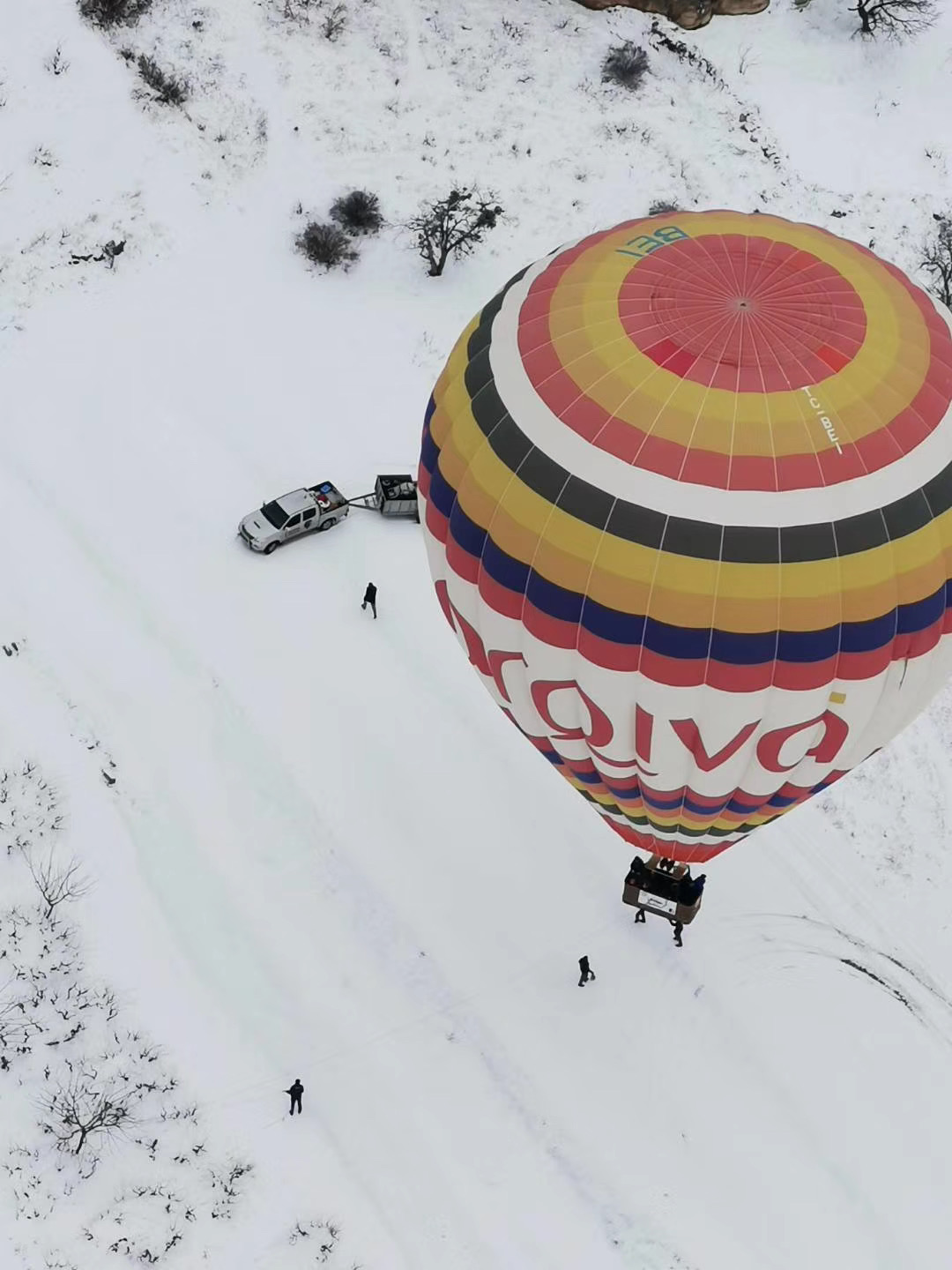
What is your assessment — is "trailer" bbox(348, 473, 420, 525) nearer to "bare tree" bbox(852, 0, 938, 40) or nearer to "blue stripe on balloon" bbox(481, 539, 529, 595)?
"blue stripe on balloon" bbox(481, 539, 529, 595)

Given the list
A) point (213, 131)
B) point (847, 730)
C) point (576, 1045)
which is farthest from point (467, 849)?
point (213, 131)

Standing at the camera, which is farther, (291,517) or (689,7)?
(689,7)

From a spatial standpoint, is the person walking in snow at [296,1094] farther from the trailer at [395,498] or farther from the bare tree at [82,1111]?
the trailer at [395,498]

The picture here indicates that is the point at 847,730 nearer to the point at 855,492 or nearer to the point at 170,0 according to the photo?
the point at 855,492

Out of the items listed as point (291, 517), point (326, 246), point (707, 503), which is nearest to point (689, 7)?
point (326, 246)

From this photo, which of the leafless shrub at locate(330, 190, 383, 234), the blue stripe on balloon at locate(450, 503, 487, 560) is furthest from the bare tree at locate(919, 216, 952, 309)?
the blue stripe on balloon at locate(450, 503, 487, 560)

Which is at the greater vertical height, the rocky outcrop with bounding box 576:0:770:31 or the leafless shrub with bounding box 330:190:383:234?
the rocky outcrop with bounding box 576:0:770:31

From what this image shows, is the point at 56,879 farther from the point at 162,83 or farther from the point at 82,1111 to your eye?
the point at 162,83

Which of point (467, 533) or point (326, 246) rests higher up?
point (326, 246)
